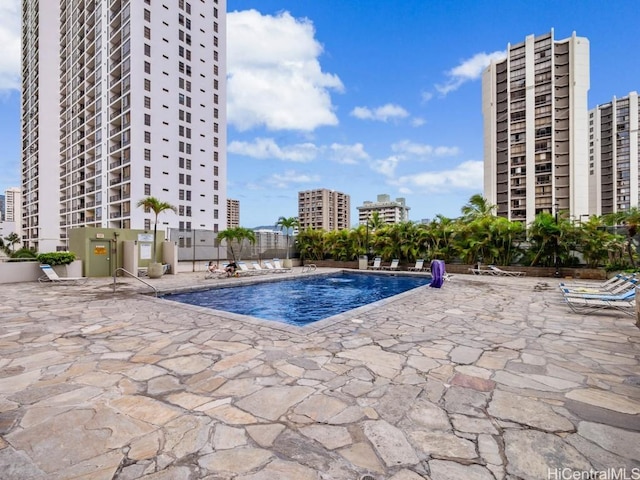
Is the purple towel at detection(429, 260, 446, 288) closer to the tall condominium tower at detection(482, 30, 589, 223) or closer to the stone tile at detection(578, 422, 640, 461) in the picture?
the stone tile at detection(578, 422, 640, 461)

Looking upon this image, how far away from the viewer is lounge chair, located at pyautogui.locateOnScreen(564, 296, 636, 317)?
22.3ft

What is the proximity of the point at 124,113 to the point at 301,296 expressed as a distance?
44.0 m

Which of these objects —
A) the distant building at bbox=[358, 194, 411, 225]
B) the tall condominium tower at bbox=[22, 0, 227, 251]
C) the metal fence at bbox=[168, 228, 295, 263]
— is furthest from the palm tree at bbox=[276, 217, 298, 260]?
the distant building at bbox=[358, 194, 411, 225]

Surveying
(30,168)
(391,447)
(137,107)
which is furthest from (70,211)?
(391,447)

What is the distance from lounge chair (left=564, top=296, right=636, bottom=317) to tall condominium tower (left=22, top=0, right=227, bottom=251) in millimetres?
45523

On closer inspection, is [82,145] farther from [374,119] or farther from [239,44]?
[374,119]

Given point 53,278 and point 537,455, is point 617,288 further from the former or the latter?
point 53,278

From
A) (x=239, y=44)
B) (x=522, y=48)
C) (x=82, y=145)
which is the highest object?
(x=239, y=44)

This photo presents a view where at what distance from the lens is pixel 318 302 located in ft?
35.0

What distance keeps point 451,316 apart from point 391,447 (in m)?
4.98

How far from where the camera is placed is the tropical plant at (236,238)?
18953 mm

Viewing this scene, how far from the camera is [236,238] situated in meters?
19.5

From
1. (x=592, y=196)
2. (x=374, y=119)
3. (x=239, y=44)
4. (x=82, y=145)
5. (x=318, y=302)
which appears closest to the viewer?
(x=318, y=302)

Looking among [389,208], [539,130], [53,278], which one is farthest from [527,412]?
[389,208]
